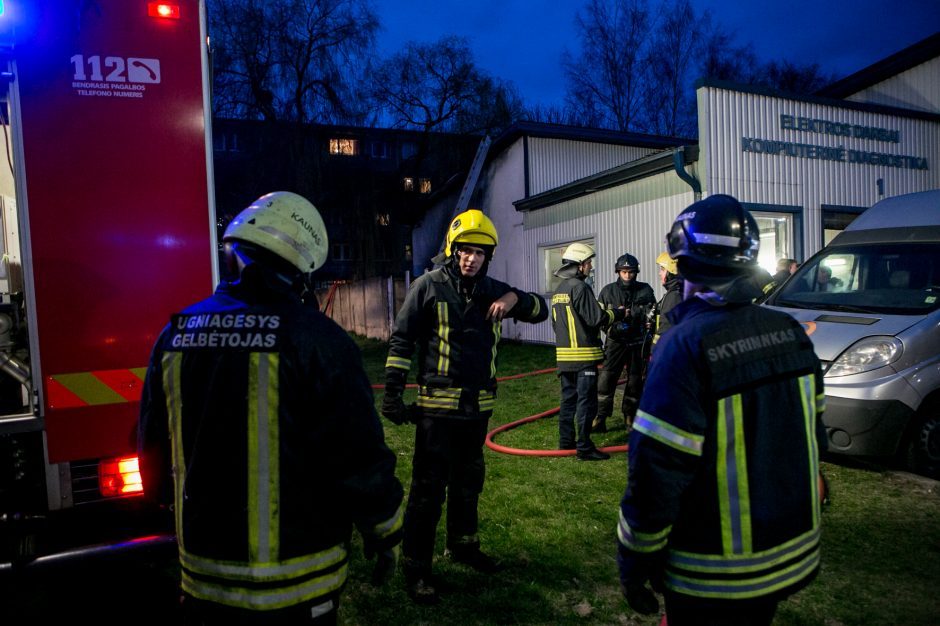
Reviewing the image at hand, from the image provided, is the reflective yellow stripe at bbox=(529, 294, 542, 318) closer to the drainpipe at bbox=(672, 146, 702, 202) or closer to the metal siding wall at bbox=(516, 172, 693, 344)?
the drainpipe at bbox=(672, 146, 702, 202)

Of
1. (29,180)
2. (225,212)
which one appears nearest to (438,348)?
(29,180)

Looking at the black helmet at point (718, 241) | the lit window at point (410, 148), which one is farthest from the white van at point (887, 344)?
the lit window at point (410, 148)

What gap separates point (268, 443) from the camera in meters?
1.70

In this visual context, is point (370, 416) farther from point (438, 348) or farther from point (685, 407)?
point (438, 348)

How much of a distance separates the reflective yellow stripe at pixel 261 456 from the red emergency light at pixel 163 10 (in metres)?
2.11

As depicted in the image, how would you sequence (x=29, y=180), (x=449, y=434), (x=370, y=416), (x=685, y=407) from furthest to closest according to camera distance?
(x=449, y=434), (x=29, y=180), (x=370, y=416), (x=685, y=407)

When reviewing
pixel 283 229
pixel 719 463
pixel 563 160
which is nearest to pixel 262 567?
pixel 283 229

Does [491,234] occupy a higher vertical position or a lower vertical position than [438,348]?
higher

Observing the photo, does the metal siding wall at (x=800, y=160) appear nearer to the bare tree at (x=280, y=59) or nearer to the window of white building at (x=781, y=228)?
the window of white building at (x=781, y=228)

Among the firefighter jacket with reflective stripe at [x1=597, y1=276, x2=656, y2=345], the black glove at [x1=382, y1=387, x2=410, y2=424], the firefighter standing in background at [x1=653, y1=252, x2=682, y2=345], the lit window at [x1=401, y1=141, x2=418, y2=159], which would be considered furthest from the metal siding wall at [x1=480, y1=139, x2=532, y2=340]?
the black glove at [x1=382, y1=387, x2=410, y2=424]

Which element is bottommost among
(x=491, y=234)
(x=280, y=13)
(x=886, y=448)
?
(x=886, y=448)

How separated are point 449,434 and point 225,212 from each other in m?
18.6

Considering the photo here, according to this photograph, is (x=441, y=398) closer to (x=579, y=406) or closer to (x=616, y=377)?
(x=579, y=406)

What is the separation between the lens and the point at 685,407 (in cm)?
161
